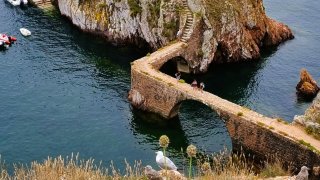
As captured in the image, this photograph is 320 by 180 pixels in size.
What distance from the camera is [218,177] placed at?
115 feet

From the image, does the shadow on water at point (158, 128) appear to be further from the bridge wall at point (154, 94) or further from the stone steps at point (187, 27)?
the stone steps at point (187, 27)

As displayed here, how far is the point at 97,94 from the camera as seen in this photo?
69.6 meters

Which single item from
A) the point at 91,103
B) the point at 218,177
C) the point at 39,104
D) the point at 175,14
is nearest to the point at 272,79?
the point at 175,14

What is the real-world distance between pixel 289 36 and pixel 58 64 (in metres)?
41.4

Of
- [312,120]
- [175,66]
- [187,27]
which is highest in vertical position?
[187,27]

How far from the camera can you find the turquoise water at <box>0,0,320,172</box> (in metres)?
58.8

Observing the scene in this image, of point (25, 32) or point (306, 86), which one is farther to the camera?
point (25, 32)

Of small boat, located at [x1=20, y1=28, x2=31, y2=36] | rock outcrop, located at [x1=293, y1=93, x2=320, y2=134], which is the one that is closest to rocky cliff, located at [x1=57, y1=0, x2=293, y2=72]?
small boat, located at [x1=20, y1=28, x2=31, y2=36]

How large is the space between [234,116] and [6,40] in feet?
148

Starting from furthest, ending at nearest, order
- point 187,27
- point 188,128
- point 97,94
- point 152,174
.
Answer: point 187,27 → point 97,94 → point 188,128 → point 152,174

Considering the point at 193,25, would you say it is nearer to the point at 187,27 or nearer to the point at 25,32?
the point at 187,27

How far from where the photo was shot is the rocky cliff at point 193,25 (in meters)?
76.1

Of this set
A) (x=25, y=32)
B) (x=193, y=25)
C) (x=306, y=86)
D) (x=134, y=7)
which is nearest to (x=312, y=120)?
(x=306, y=86)

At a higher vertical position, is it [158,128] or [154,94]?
[154,94]
